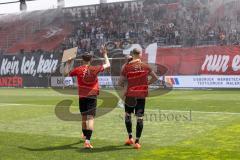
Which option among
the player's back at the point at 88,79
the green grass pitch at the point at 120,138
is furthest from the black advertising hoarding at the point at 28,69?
the player's back at the point at 88,79

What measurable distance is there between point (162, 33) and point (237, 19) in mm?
6554

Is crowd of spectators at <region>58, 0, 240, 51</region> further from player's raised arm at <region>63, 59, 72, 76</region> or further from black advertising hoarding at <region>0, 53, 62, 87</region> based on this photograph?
player's raised arm at <region>63, 59, 72, 76</region>

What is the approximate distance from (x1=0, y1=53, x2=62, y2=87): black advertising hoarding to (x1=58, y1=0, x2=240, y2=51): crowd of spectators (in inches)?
178

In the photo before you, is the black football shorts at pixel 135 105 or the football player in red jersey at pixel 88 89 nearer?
the black football shorts at pixel 135 105

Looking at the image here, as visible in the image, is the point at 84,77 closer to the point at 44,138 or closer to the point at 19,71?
the point at 44,138

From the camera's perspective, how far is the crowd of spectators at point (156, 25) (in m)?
37.1

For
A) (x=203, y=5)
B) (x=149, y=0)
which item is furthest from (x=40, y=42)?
(x=203, y=5)

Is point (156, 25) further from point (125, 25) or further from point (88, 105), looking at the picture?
point (88, 105)

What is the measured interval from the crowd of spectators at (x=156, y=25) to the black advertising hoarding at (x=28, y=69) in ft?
14.9

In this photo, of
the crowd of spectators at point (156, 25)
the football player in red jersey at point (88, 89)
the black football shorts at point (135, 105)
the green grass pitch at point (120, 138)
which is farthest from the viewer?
the crowd of spectators at point (156, 25)

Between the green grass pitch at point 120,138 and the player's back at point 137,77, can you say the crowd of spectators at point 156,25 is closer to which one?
the green grass pitch at point 120,138

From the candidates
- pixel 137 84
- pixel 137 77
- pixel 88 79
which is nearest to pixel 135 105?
pixel 137 84

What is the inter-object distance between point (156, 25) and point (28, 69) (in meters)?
12.8

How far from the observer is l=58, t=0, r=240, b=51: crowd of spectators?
37094mm
